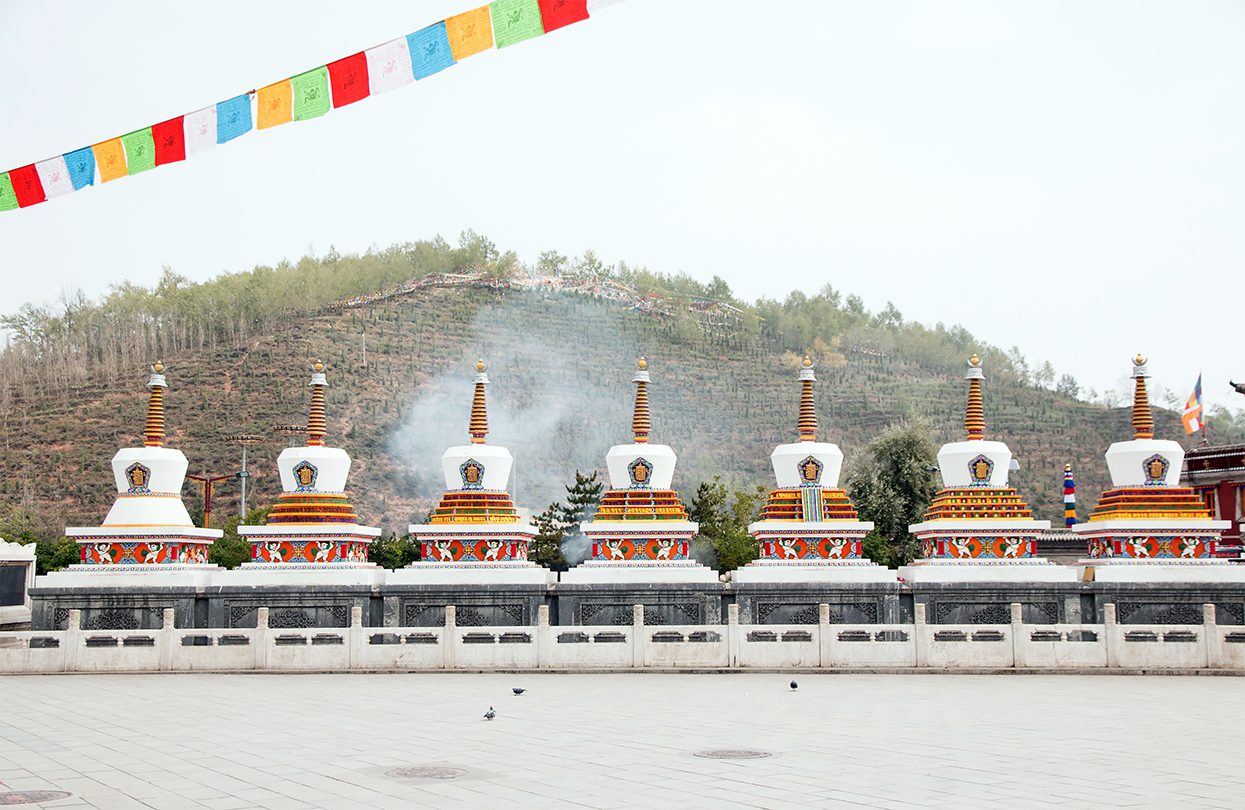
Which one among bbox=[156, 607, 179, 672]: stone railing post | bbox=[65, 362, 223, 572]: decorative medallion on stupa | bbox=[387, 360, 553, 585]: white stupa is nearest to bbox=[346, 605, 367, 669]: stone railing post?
bbox=[156, 607, 179, 672]: stone railing post

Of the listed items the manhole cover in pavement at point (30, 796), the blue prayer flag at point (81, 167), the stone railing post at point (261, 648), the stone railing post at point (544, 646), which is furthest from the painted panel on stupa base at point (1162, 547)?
the manhole cover in pavement at point (30, 796)

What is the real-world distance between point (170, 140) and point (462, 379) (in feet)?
204

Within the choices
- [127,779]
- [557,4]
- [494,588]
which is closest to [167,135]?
[557,4]

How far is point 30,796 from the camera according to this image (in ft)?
30.6

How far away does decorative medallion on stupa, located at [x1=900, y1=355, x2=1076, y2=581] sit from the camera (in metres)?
25.8

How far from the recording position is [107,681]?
67.8ft

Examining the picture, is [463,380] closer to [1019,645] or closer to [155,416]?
[155,416]

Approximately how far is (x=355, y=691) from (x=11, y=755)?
293 inches

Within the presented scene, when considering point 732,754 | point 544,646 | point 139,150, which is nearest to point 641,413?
point 544,646

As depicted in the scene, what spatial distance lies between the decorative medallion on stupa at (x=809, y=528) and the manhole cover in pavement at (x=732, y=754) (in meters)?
13.5

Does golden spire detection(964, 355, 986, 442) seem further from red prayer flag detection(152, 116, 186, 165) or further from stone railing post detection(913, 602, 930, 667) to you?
red prayer flag detection(152, 116, 186, 165)

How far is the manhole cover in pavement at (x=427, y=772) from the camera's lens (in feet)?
34.3

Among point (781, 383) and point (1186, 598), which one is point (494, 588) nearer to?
point (1186, 598)

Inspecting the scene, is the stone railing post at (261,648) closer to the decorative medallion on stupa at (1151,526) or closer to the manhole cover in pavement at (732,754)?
the manhole cover in pavement at (732,754)
